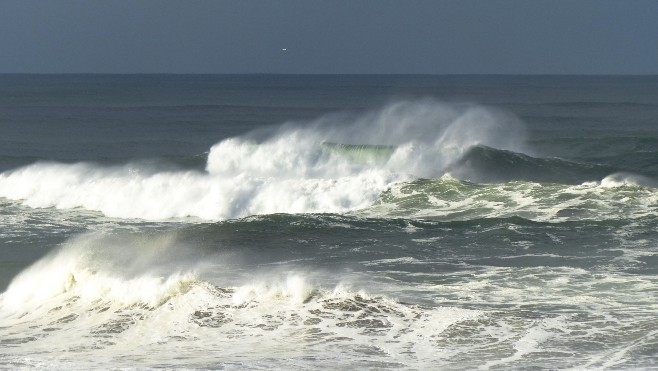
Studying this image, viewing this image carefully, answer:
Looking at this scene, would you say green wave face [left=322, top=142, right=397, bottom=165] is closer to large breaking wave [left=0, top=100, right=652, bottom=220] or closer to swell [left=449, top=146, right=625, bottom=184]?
large breaking wave [left=0, top=100, right=652, bottom=220]

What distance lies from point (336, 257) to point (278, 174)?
13.3 metres

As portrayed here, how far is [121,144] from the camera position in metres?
50.1

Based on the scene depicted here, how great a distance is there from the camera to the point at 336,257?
19.6 m

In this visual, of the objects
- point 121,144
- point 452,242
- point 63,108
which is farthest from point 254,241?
point 63,108

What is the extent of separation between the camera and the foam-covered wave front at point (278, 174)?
87.7ft

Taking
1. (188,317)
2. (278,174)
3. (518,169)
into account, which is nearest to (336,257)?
(188,317)

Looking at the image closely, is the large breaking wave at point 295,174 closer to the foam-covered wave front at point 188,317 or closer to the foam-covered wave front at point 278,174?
Answer: the foam-covered wave front at point 278,174

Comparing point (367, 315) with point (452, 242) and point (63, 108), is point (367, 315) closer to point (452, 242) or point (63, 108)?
point (452, 242)

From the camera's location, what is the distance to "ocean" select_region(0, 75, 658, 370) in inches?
502

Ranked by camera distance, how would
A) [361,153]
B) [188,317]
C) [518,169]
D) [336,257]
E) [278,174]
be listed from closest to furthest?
1. [188,317]
2. [336,257]
3. [278,174]
4. [518,169]
5. [361,153]

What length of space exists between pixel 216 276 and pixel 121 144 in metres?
33.7

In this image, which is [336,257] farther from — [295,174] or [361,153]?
[361,153]

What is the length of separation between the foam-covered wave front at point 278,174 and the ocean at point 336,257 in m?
0.10

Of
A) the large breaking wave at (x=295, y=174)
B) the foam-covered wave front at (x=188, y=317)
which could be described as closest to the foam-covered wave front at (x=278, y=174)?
the large breaking wave at (x=295, y=174)
